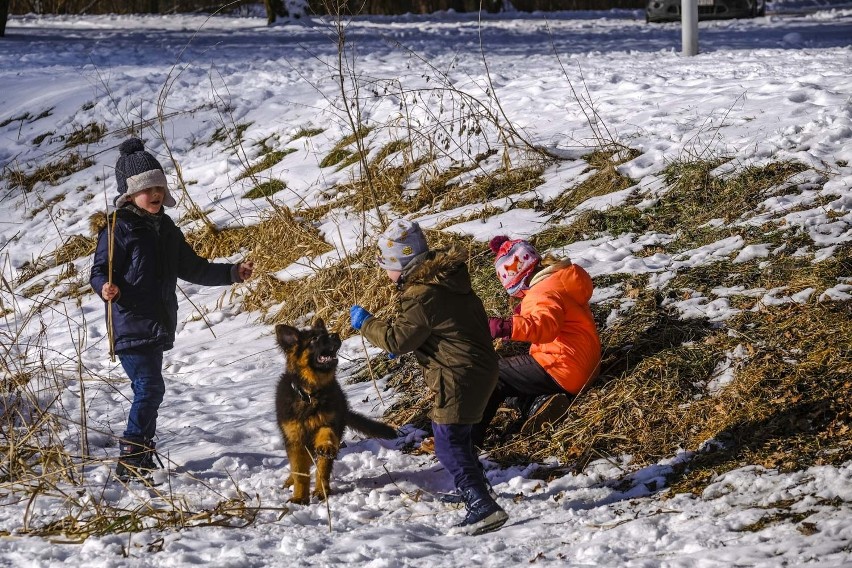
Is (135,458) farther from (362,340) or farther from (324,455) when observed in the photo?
(362,340)

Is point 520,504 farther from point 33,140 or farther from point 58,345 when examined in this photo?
point 33,140

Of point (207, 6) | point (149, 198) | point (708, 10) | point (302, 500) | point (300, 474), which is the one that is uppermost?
point (207, 6)

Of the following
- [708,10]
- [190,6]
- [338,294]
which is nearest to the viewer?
[338,294]

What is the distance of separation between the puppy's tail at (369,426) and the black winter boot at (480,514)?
0.96 metres

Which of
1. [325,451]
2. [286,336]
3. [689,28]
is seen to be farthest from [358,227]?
[689,28]

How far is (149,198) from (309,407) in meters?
1.57

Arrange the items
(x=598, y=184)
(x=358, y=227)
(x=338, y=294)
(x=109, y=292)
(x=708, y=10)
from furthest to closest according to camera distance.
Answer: (x=708, y=10), (x=358, y=227), (x=598, y=184), (x=338, y=294), (x=109, y=292)

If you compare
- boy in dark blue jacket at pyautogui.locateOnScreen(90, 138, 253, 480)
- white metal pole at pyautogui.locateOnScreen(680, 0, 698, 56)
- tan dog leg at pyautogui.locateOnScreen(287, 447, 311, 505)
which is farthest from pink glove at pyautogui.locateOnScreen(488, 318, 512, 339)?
white metal pole at pyautogui.locateOnScreen(680, 0, 698, 56)

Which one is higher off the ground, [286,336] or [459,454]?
[286,336]

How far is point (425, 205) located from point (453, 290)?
4184 mm

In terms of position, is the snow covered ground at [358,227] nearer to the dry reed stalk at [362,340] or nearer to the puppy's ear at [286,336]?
the dry reed stalk at [362,340]

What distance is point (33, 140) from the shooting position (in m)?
12.4

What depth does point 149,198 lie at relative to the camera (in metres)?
5.32

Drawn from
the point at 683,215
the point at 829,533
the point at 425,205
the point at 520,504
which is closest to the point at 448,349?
the point at 520,504
